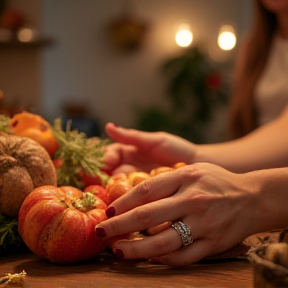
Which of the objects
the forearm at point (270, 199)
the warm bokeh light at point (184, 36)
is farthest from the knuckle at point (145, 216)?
the warm bokeh light at point (184, 36)

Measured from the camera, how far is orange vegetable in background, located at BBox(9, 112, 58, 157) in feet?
3.74

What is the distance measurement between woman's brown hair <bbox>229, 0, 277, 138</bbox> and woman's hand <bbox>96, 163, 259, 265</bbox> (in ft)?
Answer: 4.94

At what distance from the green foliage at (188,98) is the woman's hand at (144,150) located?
13.1ft

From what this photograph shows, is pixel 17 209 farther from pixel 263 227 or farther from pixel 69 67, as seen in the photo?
pixel 69 67

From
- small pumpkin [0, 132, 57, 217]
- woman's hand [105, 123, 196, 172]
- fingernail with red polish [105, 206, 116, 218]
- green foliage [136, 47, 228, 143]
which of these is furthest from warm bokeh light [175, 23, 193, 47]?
fingernail with red polish [105, 206, 116, 218]

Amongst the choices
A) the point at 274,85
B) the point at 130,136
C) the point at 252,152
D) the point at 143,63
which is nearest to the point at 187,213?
the point at 130,136

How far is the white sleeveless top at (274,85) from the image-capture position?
2.33 meters

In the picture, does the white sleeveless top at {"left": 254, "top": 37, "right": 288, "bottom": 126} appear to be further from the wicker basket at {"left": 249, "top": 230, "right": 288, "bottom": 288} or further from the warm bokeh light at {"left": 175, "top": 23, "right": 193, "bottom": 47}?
the warm bokeh light at {"left": 175, "top": 23, "right": 193, "bottom": 47}

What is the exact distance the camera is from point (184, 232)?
0.88 m

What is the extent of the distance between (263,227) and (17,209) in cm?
43

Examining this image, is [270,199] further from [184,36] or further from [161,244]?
[184,36]

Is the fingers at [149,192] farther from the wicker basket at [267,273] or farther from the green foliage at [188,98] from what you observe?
the green foliage at [188,98]

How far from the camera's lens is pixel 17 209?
38.4 inches

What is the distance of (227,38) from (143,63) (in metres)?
0.91
